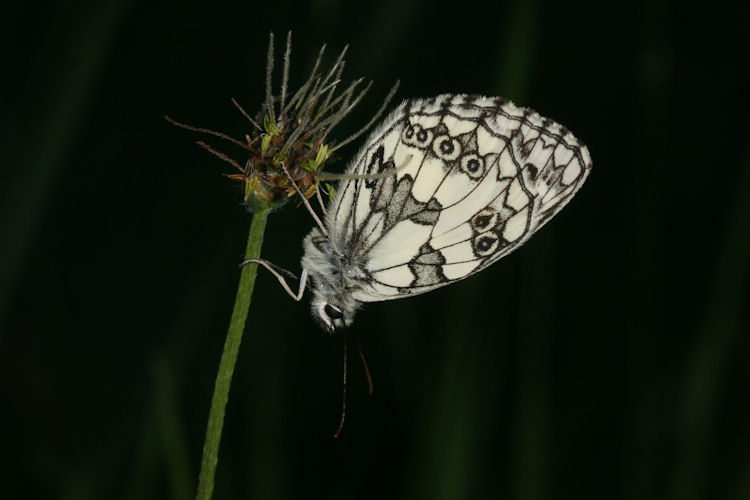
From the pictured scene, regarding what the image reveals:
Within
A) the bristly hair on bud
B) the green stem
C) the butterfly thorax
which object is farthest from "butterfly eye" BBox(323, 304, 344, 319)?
the green stem

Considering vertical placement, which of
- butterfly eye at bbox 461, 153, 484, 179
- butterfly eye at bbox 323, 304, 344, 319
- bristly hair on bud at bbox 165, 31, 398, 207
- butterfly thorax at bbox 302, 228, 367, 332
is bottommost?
butterfly eye at bbox 323, 304, 344, 319

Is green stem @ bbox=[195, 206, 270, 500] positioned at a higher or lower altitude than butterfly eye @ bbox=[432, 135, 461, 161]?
lower

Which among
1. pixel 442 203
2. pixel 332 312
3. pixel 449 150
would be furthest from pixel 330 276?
pixel 449 150

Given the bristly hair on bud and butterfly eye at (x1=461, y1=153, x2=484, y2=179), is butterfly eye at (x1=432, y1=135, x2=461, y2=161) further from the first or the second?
the bristly hair on bud

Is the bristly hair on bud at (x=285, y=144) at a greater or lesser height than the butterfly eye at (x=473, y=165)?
lesser

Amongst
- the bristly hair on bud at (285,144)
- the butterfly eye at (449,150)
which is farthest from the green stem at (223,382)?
the butterfly eye at (449,150)

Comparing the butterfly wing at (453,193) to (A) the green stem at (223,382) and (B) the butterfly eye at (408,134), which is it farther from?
(A) the green stem at (223,382)

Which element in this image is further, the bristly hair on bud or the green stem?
the bristly hair on bud

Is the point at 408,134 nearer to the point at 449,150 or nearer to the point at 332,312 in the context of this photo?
the point at 449,150

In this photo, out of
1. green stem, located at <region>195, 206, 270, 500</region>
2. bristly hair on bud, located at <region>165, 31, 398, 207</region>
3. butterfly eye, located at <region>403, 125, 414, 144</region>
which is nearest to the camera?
green stem, located at <region>195, 206, 270, 500</region>
